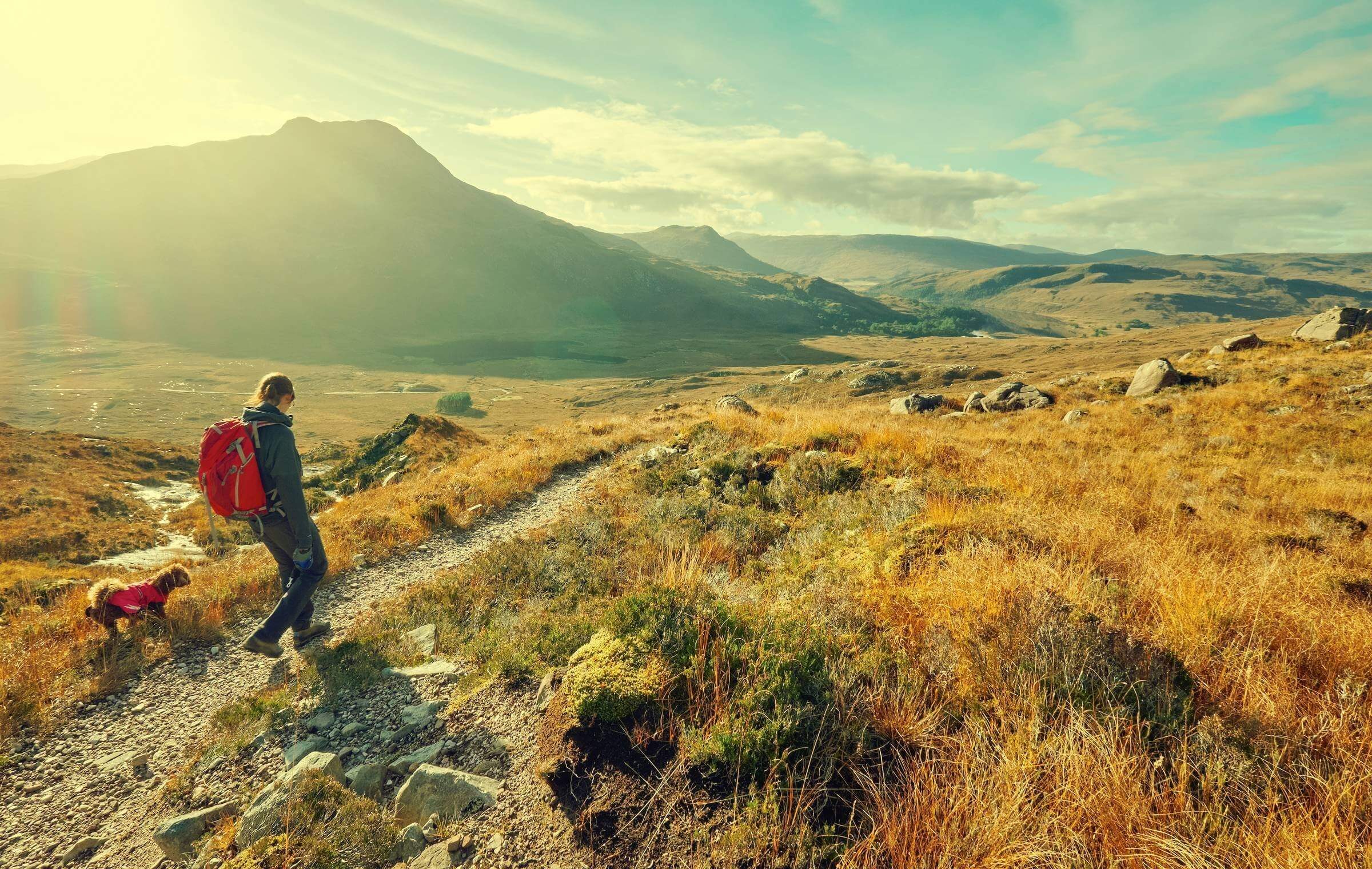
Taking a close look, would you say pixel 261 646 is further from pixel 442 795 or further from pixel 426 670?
pixel 442 795

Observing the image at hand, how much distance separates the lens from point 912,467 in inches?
380

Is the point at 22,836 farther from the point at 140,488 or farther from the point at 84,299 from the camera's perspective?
the point at 84,299

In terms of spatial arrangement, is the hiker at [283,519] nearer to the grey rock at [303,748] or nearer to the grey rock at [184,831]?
the grey rock at [303,748]

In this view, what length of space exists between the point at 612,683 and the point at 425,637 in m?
3.84

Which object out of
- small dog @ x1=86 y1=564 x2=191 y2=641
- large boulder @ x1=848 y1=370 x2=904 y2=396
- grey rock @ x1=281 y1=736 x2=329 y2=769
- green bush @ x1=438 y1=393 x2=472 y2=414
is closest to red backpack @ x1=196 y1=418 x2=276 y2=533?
small dog @ x1=86 y1=564 x2=191 y2=641

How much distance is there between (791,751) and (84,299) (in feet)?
780

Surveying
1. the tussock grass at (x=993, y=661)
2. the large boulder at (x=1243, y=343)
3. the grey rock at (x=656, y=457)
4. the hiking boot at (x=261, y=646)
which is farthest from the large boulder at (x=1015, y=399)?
the hiking boot at (x=261, y=646)

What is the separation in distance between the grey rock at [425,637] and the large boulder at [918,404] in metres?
27.5

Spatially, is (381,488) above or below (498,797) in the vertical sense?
below

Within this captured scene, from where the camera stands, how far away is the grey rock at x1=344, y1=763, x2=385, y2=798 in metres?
4.17

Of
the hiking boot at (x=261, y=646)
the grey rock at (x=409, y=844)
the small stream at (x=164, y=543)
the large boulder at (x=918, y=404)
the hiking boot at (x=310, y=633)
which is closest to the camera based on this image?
the grey rock at (x=409, y=844)

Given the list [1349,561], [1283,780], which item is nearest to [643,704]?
[1283,780]

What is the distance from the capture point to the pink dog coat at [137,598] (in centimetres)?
670

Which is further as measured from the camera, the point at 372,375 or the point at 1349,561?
the point at 372,375
